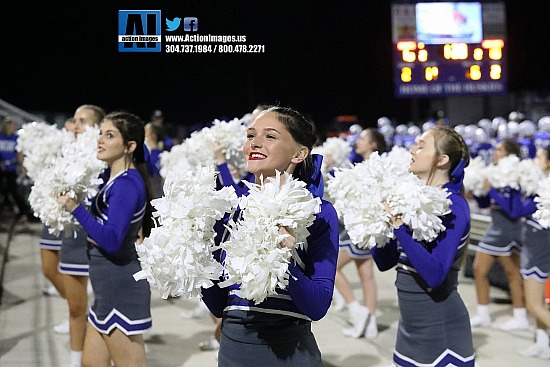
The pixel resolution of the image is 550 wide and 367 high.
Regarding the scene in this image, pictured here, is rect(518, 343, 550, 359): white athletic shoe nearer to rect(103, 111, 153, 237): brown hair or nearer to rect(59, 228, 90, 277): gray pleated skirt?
rect(103, 111, 153, 237): brown hair

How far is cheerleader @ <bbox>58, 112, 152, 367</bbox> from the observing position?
10.3 feet

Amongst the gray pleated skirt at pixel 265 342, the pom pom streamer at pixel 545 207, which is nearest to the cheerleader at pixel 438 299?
the gray pleated skirt at pixel 265 342

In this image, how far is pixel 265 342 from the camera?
6.51ft

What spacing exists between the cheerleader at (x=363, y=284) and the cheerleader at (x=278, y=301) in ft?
10.2

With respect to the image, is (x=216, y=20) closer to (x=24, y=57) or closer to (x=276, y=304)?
(x=276, y=304)

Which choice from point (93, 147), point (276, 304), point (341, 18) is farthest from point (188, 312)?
point (341, 18)

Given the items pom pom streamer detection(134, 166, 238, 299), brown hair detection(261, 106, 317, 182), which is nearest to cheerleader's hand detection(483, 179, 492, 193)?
brown hair detection(261, 106, 317, 182)

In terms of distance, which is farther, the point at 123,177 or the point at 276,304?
the point at 123,177

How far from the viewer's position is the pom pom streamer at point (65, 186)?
3389 millimetres

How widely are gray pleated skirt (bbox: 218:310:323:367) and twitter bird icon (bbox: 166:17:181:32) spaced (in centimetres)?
420

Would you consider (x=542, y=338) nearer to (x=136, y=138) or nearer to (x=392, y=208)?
(x=392, y=208)

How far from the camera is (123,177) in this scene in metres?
3.29

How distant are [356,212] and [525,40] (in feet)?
63.2

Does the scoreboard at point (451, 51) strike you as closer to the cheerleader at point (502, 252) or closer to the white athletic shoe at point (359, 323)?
the cheerleader at point (502, 252)
